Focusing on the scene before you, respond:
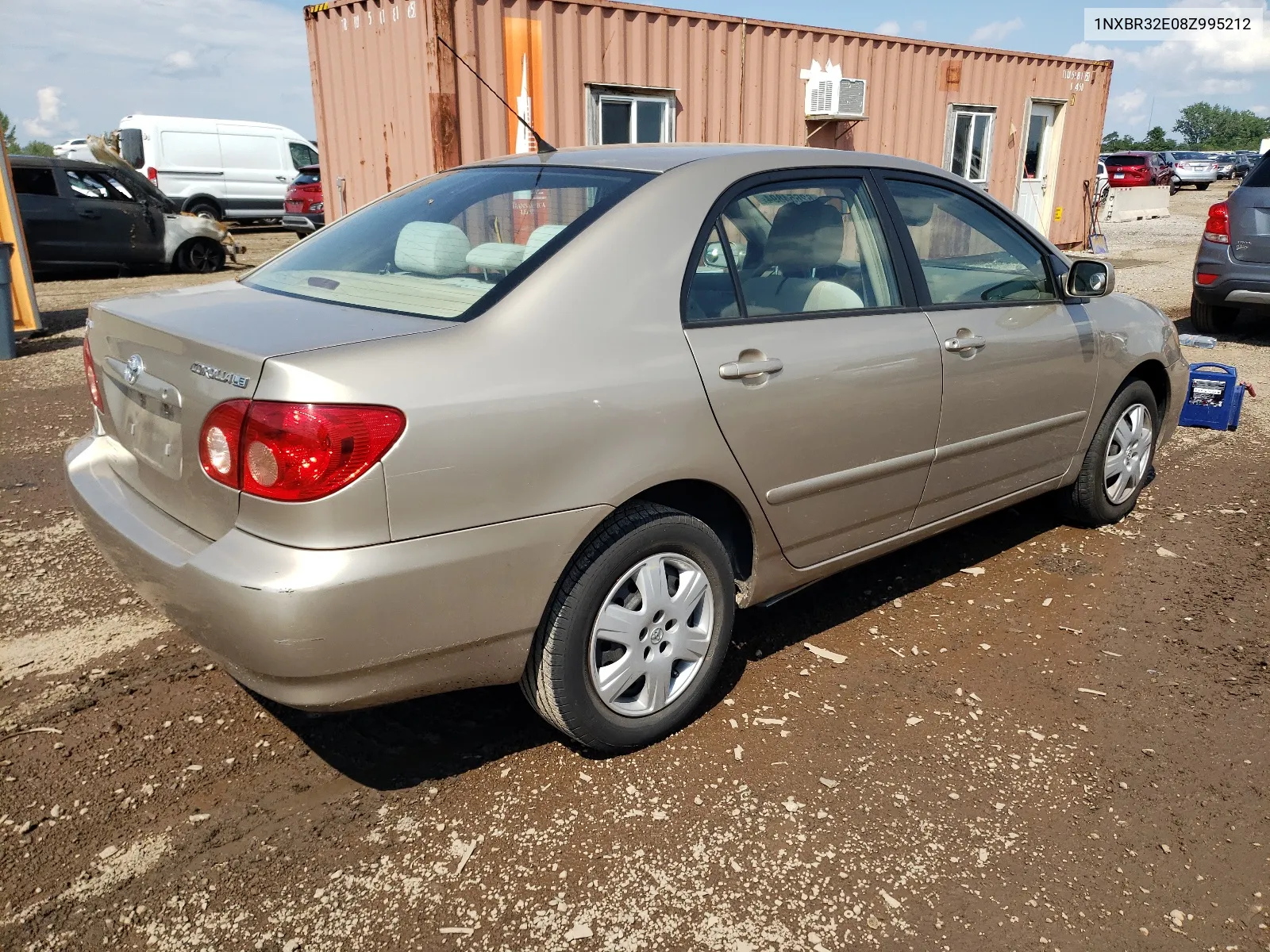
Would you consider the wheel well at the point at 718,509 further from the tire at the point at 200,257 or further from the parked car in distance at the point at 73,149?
the parked car in distance at the point at 73,149

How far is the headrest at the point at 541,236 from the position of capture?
265cm

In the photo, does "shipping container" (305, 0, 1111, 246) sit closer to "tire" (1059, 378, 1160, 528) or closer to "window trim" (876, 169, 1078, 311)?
"window trim" (876, 169, 1078, 311)

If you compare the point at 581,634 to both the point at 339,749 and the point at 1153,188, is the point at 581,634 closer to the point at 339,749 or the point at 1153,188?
the point at 339,749

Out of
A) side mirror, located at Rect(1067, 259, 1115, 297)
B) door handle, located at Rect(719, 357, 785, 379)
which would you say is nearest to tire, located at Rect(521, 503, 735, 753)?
door handle, located at Rect(719, 357, 785, 379)

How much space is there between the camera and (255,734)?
2910 mm

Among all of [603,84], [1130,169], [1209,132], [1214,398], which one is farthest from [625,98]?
[1209,132]

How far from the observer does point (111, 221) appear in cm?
1375

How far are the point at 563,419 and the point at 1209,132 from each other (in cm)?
12388

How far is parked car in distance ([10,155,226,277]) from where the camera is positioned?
13391 mm

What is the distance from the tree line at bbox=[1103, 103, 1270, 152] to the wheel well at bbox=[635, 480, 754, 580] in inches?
2991

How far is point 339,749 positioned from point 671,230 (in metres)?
1.74

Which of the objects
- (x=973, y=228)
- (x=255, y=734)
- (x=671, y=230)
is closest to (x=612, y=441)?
(x=671, y=230)

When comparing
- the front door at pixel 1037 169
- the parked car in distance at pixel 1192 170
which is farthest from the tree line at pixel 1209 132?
the front door at pixel 1037 169

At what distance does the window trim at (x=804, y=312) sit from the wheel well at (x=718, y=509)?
46cm
